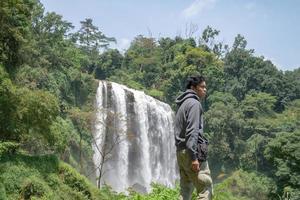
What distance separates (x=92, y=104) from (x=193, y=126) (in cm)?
2889

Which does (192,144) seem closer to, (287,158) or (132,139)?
(287,158)

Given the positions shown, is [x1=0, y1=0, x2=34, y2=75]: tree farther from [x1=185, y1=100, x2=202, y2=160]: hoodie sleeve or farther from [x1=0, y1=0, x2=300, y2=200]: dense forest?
[x1=185, y1=100, x2=202, y2=160]: hoodie sleeve

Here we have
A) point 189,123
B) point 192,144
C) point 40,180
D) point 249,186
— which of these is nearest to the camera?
point 192,144

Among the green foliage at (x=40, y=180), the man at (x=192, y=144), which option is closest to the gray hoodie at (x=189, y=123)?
the man at (x=192, y=144)

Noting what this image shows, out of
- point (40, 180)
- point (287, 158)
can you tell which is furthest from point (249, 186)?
point (40, 180)

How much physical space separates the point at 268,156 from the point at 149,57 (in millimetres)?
24767

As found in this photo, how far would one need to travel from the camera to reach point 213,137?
40.6 m

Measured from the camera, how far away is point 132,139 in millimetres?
31844

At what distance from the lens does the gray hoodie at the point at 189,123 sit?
14.3 ft

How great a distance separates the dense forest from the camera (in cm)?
1523

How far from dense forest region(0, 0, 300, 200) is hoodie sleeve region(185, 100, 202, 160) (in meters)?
2.67

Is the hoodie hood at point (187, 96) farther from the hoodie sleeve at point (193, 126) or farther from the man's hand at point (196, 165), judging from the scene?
the man's hand at point (196, 165)

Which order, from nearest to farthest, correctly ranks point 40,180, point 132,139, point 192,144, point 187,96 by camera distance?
1. point 192,144
2. point 187,96
3. point 40,180
4. point 132,139

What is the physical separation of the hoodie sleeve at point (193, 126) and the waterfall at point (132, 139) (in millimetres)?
25437
